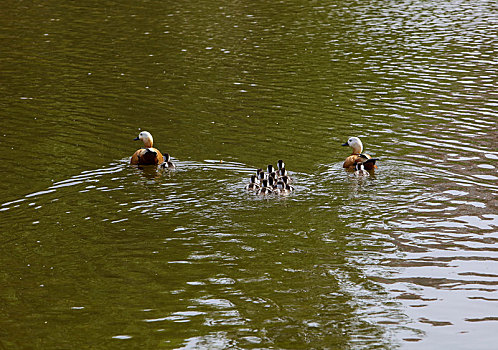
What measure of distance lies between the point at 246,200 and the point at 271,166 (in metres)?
1.12

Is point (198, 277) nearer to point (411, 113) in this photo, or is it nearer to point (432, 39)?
point (411, 113)

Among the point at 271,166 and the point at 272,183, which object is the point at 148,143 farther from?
the point at 272,183

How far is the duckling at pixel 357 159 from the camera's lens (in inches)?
572

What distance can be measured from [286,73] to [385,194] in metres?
11.8

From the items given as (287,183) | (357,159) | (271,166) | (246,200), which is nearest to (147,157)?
(271,166)

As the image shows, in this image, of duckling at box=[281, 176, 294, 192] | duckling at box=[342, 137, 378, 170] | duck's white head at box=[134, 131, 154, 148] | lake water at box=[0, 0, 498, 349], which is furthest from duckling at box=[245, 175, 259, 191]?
duck's white head at box=[134, 131, 154, 148]

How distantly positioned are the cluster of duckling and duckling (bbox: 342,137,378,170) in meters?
1.73

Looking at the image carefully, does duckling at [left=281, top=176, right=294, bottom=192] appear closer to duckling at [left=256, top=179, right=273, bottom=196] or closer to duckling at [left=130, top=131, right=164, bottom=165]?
duckling at [left=256, top=179, right=273, bottom=196]

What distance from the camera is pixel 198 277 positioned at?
33.5ft

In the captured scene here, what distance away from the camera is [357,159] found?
14.6m

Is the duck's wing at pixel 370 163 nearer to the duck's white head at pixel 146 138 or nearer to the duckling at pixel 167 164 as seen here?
the duckling at pixel 167 164

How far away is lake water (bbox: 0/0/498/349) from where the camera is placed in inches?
356

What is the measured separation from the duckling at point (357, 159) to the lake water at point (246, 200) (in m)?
0.36

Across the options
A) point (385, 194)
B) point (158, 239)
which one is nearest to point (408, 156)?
point (385, 194)
